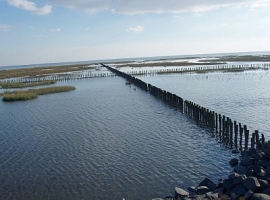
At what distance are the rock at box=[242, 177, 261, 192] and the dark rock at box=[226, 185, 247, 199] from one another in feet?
0.56

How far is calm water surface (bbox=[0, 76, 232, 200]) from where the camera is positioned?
1491cm

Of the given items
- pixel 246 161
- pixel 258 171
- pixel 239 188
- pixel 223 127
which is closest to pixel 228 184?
pixel 239 188

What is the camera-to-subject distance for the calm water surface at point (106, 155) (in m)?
14.9

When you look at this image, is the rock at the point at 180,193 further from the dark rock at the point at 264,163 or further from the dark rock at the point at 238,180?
the dark rock at the point at 264,163

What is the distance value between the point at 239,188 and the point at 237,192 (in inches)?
10.1

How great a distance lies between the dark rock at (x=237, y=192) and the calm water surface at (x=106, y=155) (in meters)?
2.62

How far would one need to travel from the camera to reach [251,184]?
11.9 m

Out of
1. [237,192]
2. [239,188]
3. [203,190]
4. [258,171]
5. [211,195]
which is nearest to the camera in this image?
[211,195]

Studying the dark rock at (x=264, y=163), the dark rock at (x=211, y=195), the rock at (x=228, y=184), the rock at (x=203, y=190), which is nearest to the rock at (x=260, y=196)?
the dark rock at (x=211, y=195)

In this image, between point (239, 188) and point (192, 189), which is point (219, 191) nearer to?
point (239, 188)

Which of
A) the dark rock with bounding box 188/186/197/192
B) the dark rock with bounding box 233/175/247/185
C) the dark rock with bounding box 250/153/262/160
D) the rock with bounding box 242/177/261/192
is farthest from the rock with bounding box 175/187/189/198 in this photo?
the dark rock with bounding box 250/153/262/160

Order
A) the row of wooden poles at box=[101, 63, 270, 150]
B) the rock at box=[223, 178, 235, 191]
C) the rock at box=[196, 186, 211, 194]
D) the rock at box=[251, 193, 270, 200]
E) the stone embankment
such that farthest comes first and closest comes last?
1. the row of wooden poles at box=[101, 63, 270, 150]
2. the rock at box=[196, 186, 211, 194]
3. the rock at box=[223, 178, 235, 191]
4. the stone embankment
5. the rock at box=[251, 193, 270, 200]

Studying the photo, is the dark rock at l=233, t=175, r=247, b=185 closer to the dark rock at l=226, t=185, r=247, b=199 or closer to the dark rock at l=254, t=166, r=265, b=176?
the dark rock at l=226, t=185, r=247, b=199

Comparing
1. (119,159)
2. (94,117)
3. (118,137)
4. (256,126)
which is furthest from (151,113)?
(119,159)
